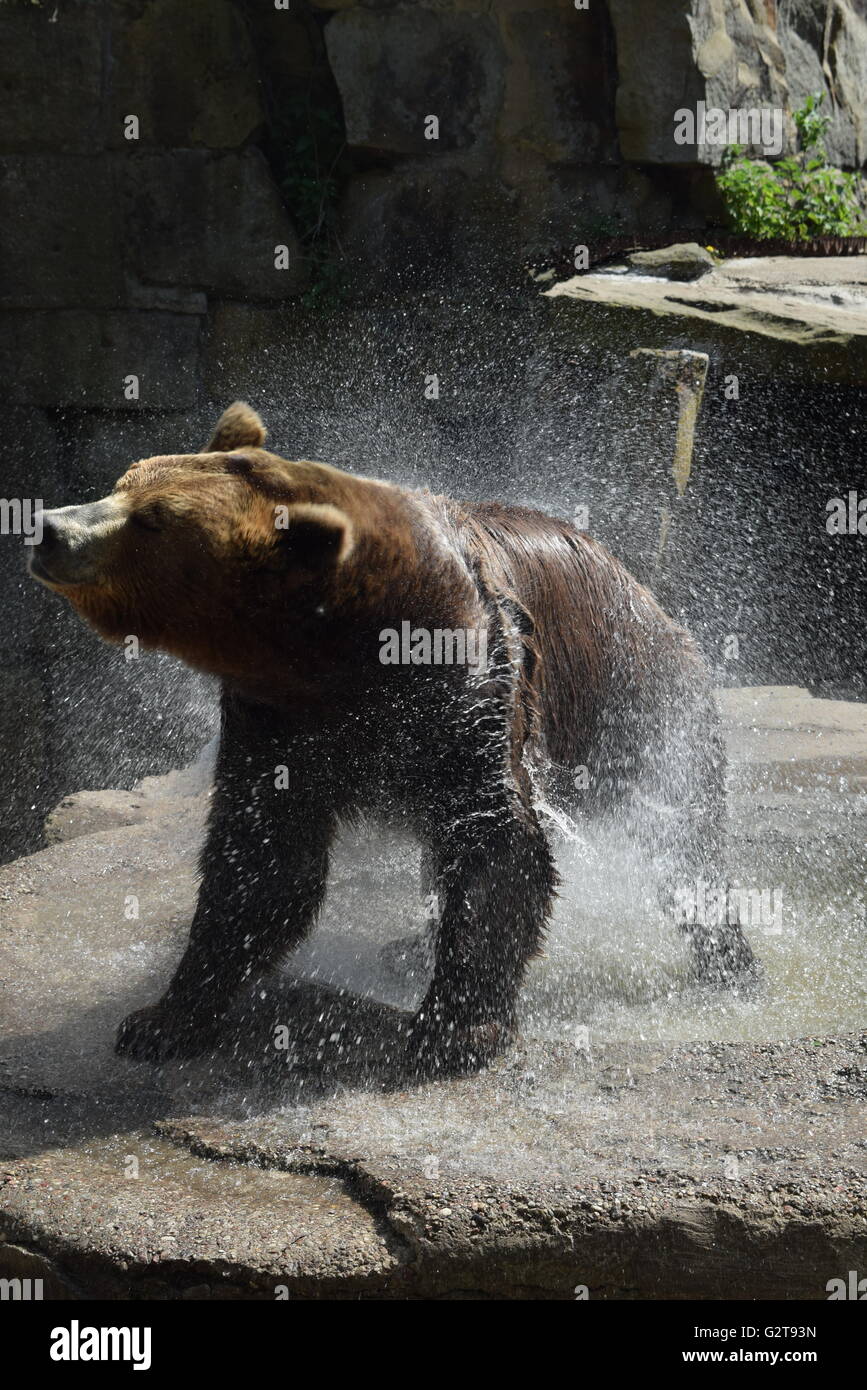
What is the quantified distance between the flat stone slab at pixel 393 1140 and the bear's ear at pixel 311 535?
4.28 ft

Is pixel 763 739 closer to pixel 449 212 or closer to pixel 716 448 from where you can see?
pixel 716 448

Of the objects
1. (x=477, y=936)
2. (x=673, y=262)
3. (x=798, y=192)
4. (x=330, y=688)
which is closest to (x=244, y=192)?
(x=673, y=262)

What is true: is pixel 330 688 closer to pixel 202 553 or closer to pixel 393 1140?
pixel 202 553

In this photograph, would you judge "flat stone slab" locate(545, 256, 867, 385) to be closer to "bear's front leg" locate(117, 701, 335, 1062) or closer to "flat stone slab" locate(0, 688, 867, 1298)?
"flat stone slab" locate(0, 688, 867, 1298)

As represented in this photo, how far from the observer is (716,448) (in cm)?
779

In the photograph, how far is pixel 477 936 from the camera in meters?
3.38

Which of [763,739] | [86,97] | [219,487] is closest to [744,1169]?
[219,487]

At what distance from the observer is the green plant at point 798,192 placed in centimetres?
851

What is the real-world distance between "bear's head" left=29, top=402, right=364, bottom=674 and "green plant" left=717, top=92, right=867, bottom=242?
6392 millimetres

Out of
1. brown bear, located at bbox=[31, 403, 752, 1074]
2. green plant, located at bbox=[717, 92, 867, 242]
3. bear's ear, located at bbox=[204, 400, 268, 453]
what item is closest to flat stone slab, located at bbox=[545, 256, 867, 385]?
green plant, located at bbox=[717, 92, 867, 242]

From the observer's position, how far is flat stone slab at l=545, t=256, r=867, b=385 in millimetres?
7031

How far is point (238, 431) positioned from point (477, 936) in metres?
1.45

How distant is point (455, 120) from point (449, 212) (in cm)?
55

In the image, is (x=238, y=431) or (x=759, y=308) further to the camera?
(x=759, y=308)
